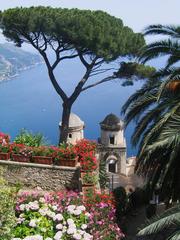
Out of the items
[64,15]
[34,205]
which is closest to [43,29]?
[64,15]

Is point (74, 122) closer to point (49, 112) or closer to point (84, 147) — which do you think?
point (84, 147)

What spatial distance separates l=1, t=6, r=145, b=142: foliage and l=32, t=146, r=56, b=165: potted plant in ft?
38.5

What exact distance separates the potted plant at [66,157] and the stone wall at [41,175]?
17 centimetres

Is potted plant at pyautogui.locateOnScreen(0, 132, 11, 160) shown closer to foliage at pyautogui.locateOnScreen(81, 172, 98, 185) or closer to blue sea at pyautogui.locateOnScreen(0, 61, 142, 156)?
foliage at pyautogui.locateOnScreen(81, 172, 98, 185)

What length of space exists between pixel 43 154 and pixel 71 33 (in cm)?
1207

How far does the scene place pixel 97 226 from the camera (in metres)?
10.7

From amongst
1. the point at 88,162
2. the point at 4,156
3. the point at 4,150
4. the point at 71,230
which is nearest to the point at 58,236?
the point at 71,230

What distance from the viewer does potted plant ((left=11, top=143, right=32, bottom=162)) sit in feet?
46.8

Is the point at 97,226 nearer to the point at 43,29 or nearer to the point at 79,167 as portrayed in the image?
the point at 79,167

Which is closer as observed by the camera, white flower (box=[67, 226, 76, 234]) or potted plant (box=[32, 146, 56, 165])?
white flower (box=[67, 226, 76, 234])

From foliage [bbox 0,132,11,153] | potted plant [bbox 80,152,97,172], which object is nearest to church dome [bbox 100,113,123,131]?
foliage [bbox 0,132,11,153]

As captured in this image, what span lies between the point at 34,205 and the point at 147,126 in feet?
13.1

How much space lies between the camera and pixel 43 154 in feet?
46.4

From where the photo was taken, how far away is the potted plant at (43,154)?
14023 millimetres
